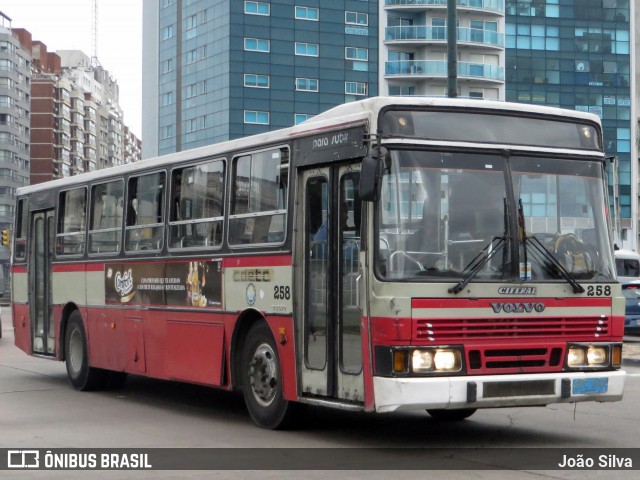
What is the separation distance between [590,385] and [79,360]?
337 inches

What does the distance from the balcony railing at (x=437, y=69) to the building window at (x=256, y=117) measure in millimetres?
10689

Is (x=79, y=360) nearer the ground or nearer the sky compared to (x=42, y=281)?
nearer the ground

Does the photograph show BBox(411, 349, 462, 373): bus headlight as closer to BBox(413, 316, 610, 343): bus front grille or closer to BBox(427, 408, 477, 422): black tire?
BBox(413, 316, 610, 343): bus front grille

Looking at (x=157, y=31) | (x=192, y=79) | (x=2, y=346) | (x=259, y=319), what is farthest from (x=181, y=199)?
(x=157, y=31)

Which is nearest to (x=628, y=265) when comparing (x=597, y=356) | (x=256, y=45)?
(x=597, y=356)

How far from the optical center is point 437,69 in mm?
94375

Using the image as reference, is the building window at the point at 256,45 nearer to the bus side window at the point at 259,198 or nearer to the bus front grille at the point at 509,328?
the bus side window at the point at 259,198

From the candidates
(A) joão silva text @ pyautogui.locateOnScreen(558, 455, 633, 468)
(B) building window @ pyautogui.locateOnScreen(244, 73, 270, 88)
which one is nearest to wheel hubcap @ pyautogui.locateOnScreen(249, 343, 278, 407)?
(A) joão silva text @ pyautogui.locateOnScreen(558, 455, 633, 468)

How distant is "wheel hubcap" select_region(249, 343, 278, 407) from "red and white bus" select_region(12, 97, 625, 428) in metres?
0.02

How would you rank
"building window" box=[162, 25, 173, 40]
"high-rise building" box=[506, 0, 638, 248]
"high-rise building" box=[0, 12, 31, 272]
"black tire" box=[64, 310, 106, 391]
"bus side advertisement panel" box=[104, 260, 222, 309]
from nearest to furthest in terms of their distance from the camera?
"bus side advertisement panel" box=[104, 260, 222, 309] → "black tire" box=[64, 310, 106, 391] → "high-rise building" box=[506, 0, 638, 248] → "building window" box=[162, 25, 173, 40] → "high-rise building" box=[0, 12, 31, 272]

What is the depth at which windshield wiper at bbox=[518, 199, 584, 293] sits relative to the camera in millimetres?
10586

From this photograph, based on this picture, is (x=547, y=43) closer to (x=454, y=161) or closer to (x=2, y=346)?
(x=2, y=346)

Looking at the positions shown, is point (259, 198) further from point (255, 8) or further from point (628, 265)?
point (255, 8)

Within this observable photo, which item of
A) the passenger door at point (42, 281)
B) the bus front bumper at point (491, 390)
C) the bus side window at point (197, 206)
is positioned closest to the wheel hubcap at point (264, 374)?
the bus side window at point (197, 206)
